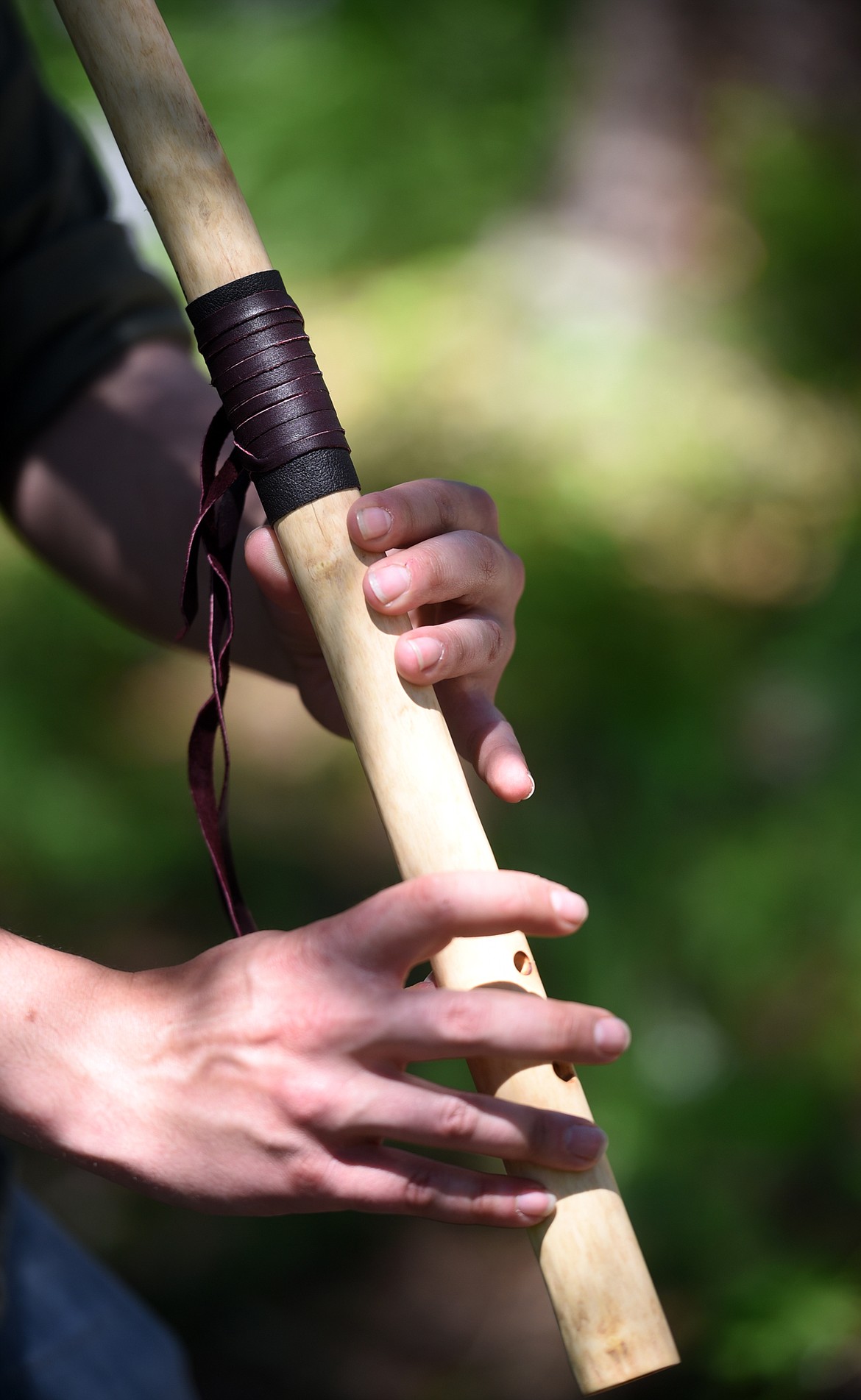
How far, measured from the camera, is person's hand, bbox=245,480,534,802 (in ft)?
2.85

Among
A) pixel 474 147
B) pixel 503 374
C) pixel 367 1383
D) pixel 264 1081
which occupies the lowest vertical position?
pixel 367 1383

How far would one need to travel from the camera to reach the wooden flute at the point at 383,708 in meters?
0.79

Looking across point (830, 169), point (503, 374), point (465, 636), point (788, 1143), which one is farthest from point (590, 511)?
point (465, 636)

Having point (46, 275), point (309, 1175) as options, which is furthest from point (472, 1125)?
point (46, 275)

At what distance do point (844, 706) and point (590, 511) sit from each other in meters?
1.28

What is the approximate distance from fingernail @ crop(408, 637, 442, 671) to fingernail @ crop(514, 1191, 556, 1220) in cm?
39

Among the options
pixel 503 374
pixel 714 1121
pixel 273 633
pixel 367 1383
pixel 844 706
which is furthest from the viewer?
pixel 503 374

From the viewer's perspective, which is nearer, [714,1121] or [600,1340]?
[600,1340]

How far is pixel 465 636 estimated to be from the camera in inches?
36.7

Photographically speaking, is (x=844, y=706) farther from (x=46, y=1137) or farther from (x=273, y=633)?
(x=46, y=1137)

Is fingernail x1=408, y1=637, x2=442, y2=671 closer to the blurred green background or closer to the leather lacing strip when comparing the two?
the leather lacing strip

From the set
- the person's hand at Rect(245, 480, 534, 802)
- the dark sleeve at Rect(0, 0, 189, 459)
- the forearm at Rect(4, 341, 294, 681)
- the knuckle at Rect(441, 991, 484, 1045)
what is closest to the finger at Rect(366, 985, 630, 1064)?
the knuckle at Rect(441, 991, 484, 1045)

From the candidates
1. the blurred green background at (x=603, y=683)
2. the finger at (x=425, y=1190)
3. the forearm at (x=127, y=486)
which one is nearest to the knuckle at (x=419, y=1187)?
the finger at (x=425, y=1190)

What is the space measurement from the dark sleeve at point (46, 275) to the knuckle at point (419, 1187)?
1068mm
